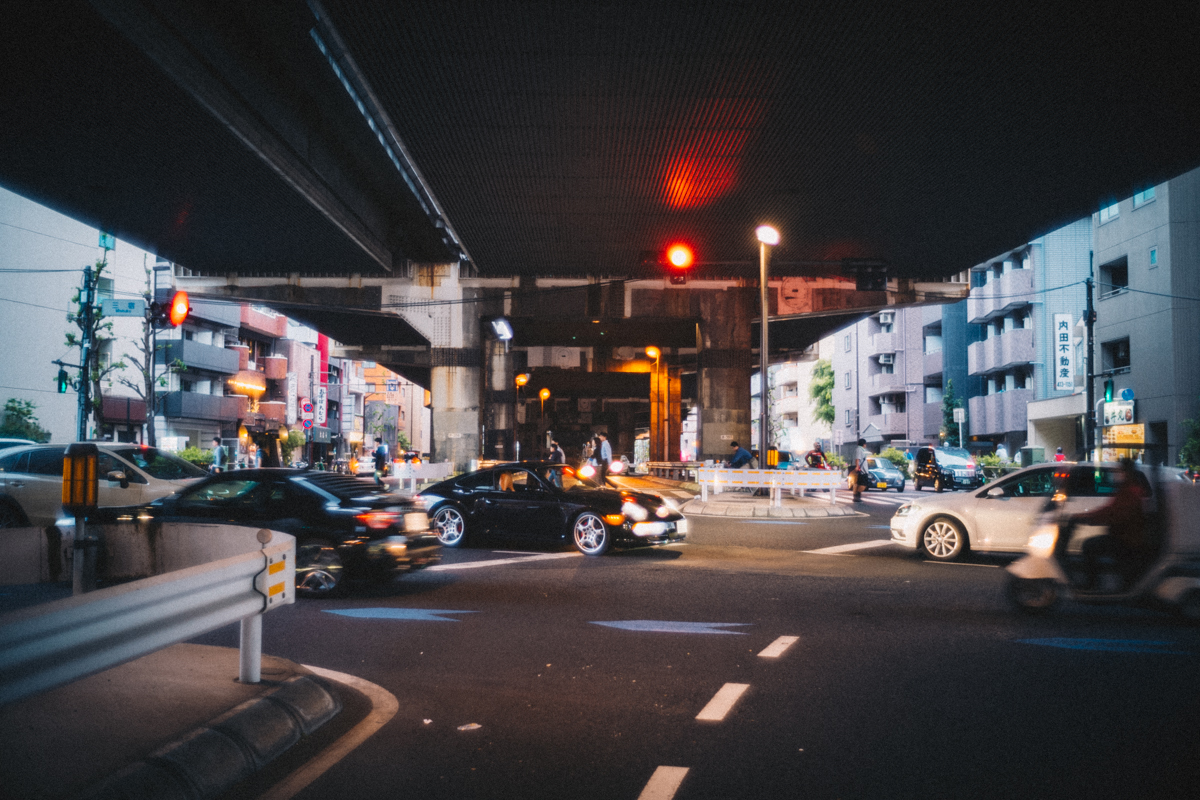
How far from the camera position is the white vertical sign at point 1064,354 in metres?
37.9

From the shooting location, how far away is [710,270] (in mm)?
28234

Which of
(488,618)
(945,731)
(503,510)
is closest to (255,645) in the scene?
(488,618)

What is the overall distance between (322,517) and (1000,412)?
150 ft

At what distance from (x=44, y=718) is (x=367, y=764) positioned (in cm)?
167

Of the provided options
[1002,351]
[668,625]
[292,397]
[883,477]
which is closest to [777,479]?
[668,625]

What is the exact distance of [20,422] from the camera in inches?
1473

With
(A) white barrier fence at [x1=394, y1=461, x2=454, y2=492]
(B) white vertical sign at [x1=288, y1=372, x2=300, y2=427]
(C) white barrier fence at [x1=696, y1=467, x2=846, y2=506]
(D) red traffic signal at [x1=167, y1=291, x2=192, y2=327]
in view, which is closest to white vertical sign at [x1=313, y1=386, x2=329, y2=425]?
(B) white vertical sign at [x1=288, y1=372, x2=300, y2=427]

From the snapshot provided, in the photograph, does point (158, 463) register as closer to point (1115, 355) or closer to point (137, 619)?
point (137, 619)

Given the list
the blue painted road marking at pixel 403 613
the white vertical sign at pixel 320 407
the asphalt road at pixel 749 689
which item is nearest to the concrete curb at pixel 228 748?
the asphalt road at pixel 749 689

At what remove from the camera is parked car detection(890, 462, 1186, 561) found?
10.6 m

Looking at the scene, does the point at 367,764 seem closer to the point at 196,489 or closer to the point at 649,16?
A: the point at 196,489

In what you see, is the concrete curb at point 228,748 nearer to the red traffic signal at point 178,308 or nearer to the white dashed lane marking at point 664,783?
the white dashed lane marking at point 664,783

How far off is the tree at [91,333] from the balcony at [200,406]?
5.36 meters

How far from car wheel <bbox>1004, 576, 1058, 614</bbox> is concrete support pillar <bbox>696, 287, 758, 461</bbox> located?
21532mm
